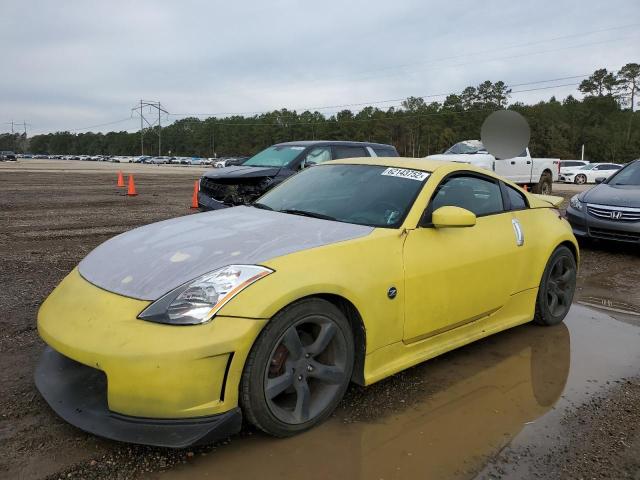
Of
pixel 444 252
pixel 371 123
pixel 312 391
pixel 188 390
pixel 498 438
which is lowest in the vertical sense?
pixel 498 438

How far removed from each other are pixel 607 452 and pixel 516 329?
77.3 inches

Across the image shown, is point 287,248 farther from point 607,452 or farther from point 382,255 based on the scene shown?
point 607,452

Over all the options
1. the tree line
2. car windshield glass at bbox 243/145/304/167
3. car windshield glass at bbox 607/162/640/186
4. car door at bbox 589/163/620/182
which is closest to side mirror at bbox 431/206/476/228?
car windshield glass at bbox 243/145/304/167

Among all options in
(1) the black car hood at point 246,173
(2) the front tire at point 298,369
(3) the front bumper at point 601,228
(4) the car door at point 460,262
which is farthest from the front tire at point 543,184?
(2) the front tire at point 298,369

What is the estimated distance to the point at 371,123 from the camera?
100 meters

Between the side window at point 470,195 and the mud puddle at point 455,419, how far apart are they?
1.10m

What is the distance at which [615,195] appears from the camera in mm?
8086

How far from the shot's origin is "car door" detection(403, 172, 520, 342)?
3.17m

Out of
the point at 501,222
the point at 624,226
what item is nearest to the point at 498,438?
the point at 501,222

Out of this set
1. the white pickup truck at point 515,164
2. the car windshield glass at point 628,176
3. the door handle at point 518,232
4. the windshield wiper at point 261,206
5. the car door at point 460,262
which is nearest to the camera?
the car door at point 460,262

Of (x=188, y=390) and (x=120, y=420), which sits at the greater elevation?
(x=188, y=390)

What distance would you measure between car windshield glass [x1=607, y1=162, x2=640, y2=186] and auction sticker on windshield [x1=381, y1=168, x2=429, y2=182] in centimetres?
649

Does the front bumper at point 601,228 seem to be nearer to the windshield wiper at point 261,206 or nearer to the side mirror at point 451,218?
the side mirror at point 451,218

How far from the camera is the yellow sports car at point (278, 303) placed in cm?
232
